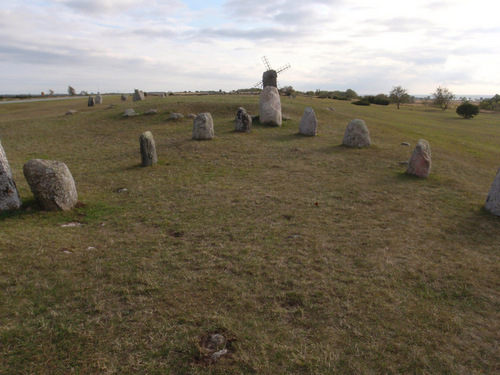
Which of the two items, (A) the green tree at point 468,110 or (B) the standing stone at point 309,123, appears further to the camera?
(A) the green tree at point 468,110

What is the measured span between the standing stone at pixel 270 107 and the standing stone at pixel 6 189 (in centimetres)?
1504

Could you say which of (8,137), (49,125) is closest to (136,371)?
(8,137)

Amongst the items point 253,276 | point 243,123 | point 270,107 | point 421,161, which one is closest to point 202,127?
point 243,123

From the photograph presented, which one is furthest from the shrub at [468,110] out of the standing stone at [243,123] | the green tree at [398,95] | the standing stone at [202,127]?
the standing stone at [202,127]

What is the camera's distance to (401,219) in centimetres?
807

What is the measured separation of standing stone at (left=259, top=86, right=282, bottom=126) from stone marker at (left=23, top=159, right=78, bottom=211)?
1416cm

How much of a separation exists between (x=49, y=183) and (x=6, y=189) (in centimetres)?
90

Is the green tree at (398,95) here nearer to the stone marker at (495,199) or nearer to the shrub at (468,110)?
the shrub at (468,110)

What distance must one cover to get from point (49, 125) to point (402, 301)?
79.6 ft

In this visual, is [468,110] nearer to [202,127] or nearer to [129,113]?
[202,127]

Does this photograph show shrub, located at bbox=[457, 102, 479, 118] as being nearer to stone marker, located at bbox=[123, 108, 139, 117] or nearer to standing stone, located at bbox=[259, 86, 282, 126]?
standing stone, located at bbox=[259, 86, 282, 126]

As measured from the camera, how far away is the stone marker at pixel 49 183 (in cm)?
736

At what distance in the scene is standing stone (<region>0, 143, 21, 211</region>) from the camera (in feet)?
23.2

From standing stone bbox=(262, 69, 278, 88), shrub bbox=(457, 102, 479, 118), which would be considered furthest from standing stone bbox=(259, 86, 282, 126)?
shrub bbox=(457, 102, 479, 118)
